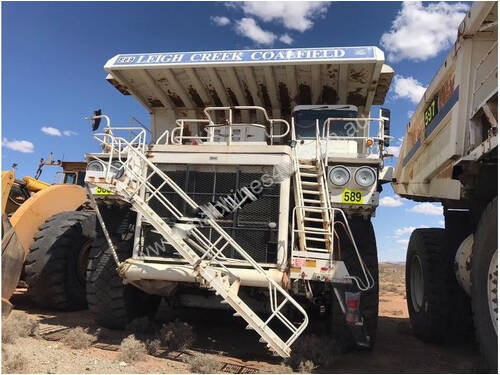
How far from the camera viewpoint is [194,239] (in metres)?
5.53

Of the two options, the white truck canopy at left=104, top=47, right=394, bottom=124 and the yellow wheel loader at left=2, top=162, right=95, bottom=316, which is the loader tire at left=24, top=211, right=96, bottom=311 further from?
the white truck canopy at left=104, top=47, right=394, bottom=124

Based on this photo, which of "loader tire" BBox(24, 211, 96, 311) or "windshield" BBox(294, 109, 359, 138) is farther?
"loader tire" BBox(24, 211, 96, 311)

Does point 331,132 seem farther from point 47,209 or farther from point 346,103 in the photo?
point 47,209

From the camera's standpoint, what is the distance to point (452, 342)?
21.1 ft

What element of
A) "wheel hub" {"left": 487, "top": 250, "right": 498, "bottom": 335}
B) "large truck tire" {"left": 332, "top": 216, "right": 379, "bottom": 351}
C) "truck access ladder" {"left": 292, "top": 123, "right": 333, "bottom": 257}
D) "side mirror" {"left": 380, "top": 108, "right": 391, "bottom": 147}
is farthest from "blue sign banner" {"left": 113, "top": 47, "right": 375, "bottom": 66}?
"wheel hub" {"left": 487, "top": 250, "right": 498, "bottom": 335}

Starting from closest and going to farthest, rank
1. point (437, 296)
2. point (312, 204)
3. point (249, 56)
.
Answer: point (312, 204) < point (437, 296) < point (249, 56)

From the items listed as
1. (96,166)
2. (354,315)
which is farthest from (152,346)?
(354,315)

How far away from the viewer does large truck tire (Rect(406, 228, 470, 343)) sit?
6.32 meters

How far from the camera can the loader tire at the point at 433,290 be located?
6.32m

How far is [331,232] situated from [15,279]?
11.3 ft

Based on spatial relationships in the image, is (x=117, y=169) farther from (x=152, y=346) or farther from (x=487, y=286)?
(x=487, y=286)

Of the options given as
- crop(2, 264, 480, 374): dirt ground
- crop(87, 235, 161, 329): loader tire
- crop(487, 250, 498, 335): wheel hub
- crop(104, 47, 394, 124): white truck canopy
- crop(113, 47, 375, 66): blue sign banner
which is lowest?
crop(2, 264, 480, 374): dirt ground

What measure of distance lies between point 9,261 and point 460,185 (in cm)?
472

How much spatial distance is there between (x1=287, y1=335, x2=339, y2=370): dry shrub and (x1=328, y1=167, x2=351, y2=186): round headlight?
1979mm
